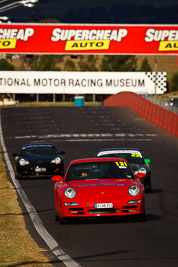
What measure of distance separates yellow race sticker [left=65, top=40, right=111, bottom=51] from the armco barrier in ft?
31.7

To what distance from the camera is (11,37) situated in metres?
89.6

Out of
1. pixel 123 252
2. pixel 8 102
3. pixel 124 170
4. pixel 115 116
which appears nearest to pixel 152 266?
pixel 123 252

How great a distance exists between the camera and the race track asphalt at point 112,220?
11.1 meters

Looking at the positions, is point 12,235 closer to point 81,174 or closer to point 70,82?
point 81,174

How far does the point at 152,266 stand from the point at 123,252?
1295mm

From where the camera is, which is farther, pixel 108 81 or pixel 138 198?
pixel 108 81

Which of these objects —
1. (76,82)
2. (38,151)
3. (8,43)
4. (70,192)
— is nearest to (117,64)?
(76,82)

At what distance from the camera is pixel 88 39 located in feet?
292

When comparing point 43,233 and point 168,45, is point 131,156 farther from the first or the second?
point 168,45

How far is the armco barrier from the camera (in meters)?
48.8

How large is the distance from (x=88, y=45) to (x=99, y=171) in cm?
7420

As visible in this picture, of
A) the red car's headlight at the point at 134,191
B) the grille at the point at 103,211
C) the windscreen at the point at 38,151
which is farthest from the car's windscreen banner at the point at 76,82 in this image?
the grille at the point at 103,211

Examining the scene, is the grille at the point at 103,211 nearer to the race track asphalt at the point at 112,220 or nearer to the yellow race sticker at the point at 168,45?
the race track asphalt at the point at 112,220

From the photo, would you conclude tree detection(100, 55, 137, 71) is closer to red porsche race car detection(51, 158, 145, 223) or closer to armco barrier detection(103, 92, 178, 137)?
armco barrier detection(103, 92, 178, 137)
